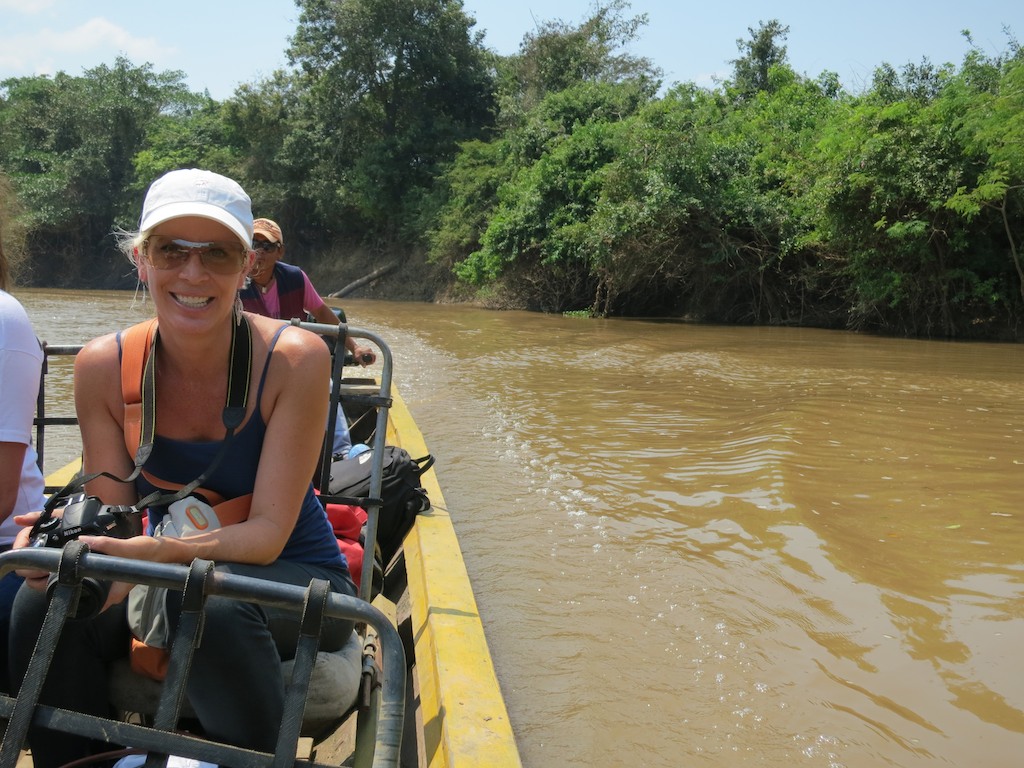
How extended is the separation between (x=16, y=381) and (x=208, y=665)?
90 centimetres

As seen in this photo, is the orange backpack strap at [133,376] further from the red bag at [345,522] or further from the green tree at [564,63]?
the green tree at [564,63]

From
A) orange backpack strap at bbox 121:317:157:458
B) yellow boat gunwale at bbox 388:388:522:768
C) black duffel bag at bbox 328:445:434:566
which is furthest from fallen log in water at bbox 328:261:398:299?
orange backpack strap at bbox 121:317:157:458

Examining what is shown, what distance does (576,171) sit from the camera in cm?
2100

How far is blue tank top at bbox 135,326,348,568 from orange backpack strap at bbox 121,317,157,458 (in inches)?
2.4

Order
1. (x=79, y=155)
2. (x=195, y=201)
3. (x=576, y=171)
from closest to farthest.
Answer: (x=195, y=201)
(x=576, y=171)
(x=79, y=155)

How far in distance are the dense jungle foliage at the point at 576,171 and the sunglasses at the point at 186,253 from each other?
5.17 ft

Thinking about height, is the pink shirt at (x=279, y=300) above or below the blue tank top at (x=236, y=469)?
above

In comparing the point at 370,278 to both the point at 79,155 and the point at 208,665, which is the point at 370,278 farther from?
the point at 208,665

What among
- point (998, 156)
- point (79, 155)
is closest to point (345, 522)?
point (998, 156)

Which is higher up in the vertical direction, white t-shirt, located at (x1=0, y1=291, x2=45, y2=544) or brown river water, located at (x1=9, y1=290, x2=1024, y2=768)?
white t-shirt, located at (x1=0, y1=291, x2=45, y2=544)

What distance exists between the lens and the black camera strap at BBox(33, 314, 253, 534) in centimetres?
192

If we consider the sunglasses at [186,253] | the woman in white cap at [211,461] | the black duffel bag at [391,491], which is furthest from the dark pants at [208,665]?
the black duffel bag at [391,491]

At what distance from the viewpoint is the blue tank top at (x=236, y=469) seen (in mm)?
1988

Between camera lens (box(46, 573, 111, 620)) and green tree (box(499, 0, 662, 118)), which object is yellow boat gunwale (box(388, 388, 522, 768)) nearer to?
camera lens (box(46, 573, 111, 620))
